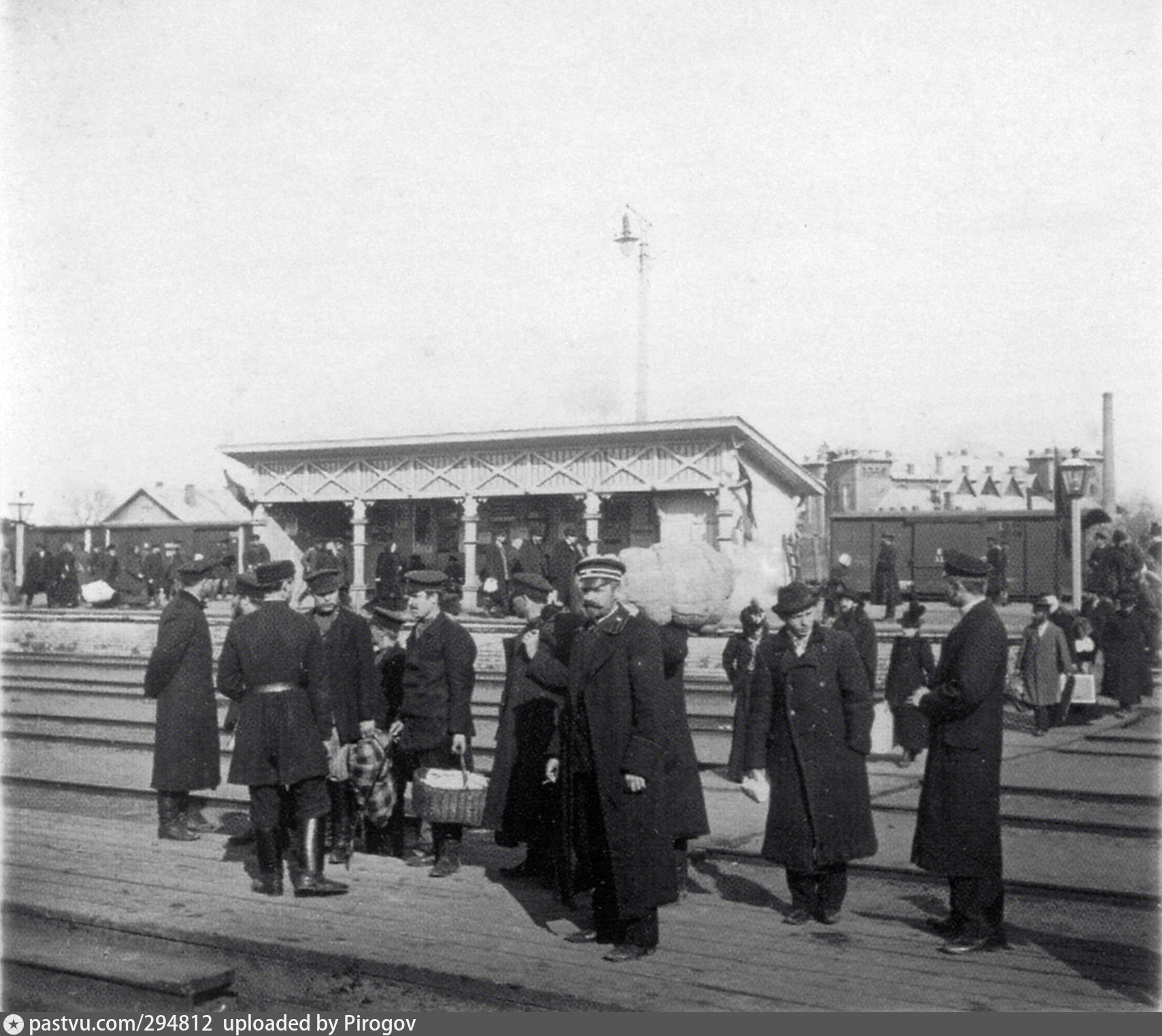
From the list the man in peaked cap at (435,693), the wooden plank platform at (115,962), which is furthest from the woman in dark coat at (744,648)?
the wooden plank platform at (115,962)

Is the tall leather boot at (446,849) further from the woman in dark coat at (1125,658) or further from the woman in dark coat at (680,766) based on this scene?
the woman in dark coat at (1125,658)

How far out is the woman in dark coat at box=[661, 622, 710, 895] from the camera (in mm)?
6859

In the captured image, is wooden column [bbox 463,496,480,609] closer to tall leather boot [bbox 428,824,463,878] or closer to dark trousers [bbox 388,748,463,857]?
dark trousers [bbox 388,748,463,857]

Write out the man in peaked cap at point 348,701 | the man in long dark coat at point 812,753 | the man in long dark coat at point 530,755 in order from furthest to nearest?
the man in peaked cap at point 348,701 < the man in long dark coat at point 530,755 < the man in long dark coat at point 812,753

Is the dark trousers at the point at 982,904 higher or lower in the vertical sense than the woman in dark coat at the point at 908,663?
lower

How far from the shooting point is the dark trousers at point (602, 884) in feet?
19.1

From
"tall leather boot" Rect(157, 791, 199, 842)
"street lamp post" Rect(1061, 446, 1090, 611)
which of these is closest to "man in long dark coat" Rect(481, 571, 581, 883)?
"tall leather boot" Rect(157, 791, 199, 842)

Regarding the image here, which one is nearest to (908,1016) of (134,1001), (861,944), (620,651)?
(861,944)

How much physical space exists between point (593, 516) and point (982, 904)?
24872 millimetres

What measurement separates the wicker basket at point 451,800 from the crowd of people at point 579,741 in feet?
0.20

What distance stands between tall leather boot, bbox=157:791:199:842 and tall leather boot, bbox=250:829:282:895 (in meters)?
1.72

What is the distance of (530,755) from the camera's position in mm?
7496

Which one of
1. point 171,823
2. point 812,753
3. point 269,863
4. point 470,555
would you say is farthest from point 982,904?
point 470,555

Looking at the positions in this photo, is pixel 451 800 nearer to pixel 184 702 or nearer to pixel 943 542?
pixel 184 702
